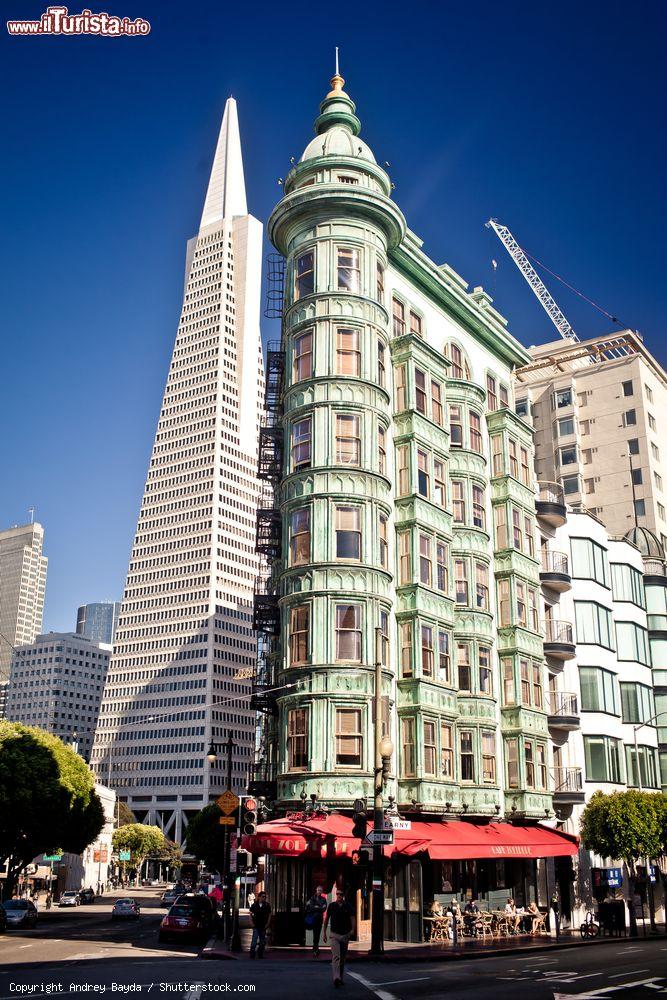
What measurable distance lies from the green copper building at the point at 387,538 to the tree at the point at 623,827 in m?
3.41

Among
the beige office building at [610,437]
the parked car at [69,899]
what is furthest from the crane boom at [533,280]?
the parked car at [69,899]

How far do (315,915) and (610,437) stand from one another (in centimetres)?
6633

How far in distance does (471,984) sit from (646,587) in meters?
48.0

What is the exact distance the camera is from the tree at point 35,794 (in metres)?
56.7

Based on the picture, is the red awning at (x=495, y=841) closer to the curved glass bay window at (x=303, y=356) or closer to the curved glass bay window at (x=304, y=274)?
the curved glass bay window at (x=303, y=356)

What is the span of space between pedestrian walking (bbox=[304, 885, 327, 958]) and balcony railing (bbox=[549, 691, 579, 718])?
2229 cm

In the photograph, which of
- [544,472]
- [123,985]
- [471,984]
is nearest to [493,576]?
[471,984]

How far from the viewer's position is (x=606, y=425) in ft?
294

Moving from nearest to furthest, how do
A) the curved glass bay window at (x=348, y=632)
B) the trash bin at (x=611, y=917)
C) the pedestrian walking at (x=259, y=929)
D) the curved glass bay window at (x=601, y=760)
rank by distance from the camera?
the pedestrian walking at (x=259, y=929), the curved glass bay window at (x=348, y=632), the trash bin at (x=611, y=917), the curved glass bay window at (x=601, y=760)

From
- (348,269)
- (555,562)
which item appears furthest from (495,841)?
(348,269)

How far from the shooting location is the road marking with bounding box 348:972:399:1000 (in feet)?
57.1

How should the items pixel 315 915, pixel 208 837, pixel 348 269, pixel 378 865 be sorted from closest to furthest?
pixel 378 865 < pixel 315 915 < pixel 348 269 < pixel 208 837

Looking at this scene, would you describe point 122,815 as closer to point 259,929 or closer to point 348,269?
point 348,269

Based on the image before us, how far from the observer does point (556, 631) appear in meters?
51.6
